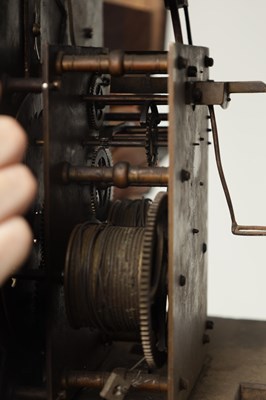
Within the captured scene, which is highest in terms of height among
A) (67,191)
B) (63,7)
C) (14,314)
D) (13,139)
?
(63,7)

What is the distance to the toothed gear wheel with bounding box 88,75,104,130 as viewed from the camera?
185cm

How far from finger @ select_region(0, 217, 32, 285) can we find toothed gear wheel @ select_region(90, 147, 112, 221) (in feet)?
3.34

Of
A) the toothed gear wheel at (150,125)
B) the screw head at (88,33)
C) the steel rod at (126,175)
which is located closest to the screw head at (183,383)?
the steel rod at (126,175)

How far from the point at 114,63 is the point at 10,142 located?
76 centimetres

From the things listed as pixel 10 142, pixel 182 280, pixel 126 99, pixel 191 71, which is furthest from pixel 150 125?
pixel 10 142

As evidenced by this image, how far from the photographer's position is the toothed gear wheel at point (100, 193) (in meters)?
1.84

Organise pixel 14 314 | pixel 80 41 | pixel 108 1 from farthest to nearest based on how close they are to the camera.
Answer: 1. pixel 108 1
2. pixel 80 41
3. pixel 14 314

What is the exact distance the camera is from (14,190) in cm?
79

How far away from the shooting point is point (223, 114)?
10.8 feet

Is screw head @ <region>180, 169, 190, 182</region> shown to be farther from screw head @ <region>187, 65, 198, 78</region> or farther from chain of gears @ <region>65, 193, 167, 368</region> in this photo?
screw head @ <region>187, 65, 198, 78</region>

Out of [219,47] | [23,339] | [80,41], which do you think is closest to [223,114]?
[219,47]

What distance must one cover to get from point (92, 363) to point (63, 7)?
90 cm

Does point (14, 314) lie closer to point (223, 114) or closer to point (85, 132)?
point (85, 132)

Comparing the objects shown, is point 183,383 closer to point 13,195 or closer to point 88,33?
point 13,195
